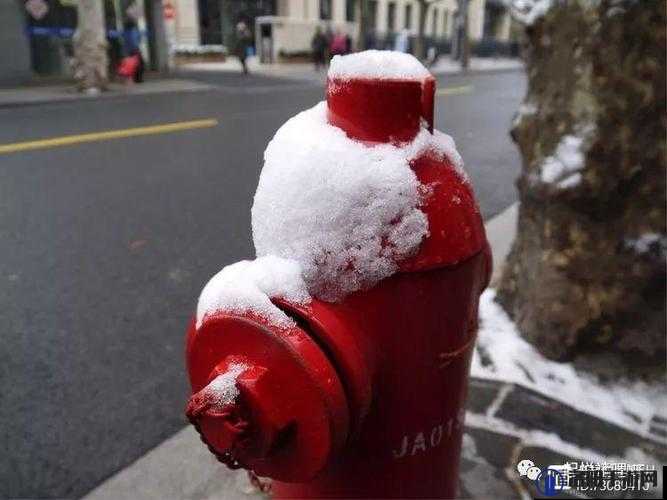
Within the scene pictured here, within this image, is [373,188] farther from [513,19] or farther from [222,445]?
[513,19]

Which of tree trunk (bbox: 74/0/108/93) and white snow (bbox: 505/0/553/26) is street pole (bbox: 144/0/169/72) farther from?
white snow (bbox: 505/0/553/26)

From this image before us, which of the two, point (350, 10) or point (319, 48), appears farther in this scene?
point (350, 10)

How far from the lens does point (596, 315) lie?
2.28 m

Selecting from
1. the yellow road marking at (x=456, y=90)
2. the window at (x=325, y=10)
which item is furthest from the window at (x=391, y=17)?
the yellow road marking at (x=456, y=90)

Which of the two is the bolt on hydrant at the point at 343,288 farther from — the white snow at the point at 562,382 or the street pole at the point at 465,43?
the street pole at the point at 465,43

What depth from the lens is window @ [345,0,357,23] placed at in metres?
32.2

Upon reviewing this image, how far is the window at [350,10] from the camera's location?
3222cm

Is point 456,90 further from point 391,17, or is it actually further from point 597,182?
point 391,17

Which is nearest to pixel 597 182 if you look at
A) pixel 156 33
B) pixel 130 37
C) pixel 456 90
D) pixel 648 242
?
pixel 648 242

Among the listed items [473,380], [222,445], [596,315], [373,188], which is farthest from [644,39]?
[222,445]

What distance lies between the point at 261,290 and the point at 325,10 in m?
31.7

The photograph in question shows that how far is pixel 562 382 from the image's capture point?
2332mm

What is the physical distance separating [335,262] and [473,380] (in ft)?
4.94

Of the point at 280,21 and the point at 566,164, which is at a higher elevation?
the point at 280,21
